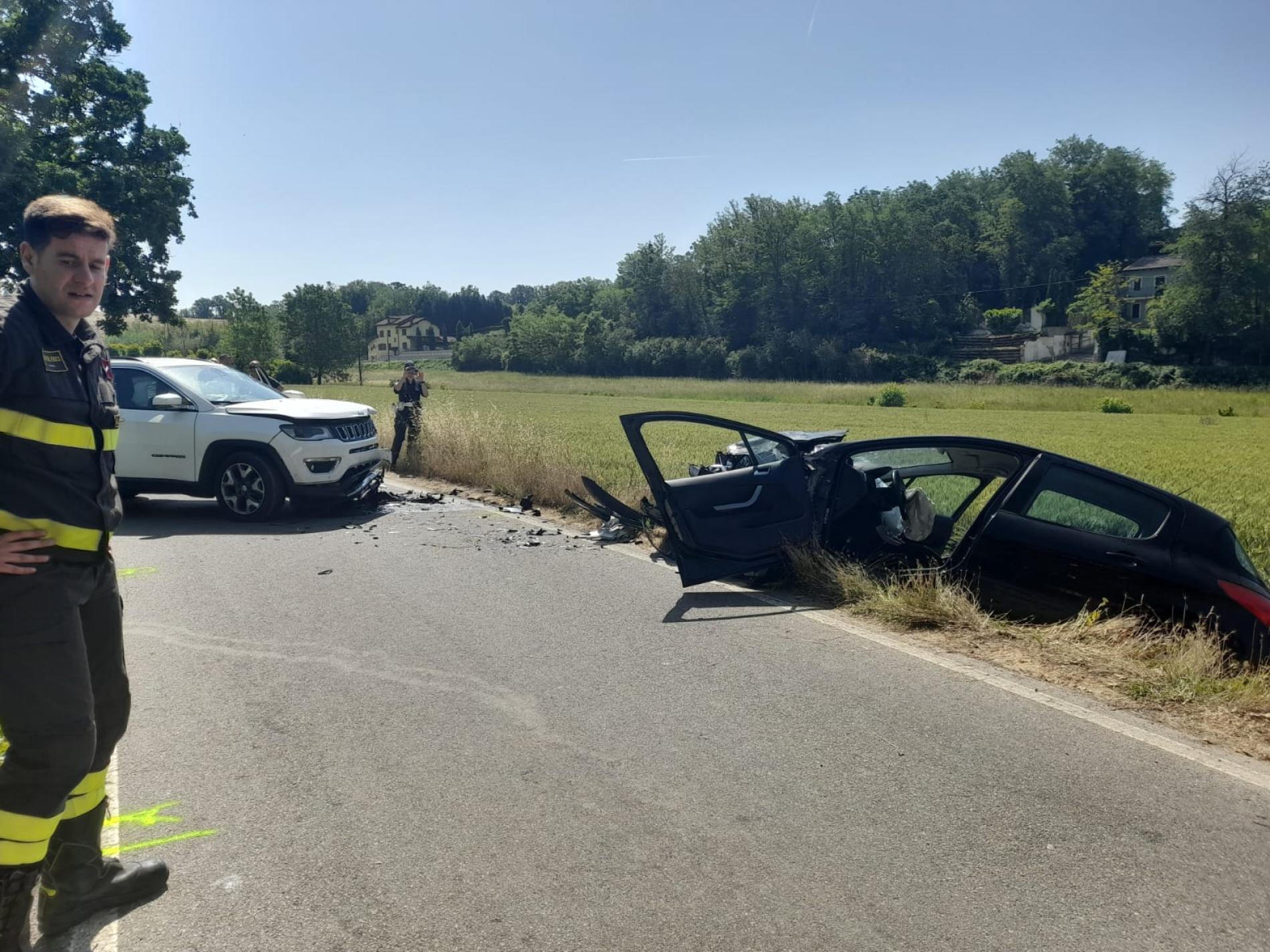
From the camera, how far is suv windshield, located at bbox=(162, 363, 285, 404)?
1005cm

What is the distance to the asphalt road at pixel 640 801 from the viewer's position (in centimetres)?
269

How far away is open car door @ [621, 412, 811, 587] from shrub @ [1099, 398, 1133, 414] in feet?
135

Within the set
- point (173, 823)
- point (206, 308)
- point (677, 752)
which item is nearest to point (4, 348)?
point (173, 823)

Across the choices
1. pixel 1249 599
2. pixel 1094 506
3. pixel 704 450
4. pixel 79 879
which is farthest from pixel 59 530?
pixel 704 450

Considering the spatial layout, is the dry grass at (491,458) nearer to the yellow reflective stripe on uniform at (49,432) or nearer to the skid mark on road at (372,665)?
the skid mark on road at (372,665)

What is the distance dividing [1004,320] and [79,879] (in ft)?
367

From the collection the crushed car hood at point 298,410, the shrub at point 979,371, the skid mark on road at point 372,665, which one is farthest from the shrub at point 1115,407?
the skid mark on road at point 372,665

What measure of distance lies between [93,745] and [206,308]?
18231cm

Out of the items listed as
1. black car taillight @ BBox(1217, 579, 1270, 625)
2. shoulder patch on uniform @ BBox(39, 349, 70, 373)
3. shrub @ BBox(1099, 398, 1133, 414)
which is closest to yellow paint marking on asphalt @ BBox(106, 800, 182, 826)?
shoulder patch on uniform @ BBox(39, 349, 70, 373)

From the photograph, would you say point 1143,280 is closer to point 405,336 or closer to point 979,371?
point 979,371

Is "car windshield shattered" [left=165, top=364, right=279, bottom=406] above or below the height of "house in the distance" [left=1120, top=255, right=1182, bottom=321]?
below

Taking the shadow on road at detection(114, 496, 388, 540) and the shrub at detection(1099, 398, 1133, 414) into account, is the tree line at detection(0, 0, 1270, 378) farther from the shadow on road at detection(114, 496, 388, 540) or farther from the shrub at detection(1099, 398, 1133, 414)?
the shadow on road at detection(114, 496, 388, 540)

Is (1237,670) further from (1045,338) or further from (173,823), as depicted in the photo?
(1045,338)

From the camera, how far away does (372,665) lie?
198 inches
